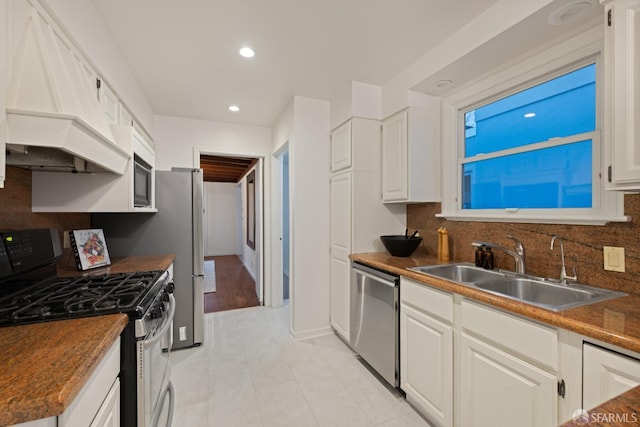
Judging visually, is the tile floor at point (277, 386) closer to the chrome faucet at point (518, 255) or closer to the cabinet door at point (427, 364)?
the cabinet door at point (427, 364)

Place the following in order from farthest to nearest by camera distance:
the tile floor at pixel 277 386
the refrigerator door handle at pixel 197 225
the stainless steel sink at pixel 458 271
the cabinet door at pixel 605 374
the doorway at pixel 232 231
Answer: the doorway at pixel 232 231, the refrigerator door handle at pixel 197 225, the stainless steel sink at pixel 458 271, the tile floor at pixel 277 386, the cabinet door at pixel 605 374


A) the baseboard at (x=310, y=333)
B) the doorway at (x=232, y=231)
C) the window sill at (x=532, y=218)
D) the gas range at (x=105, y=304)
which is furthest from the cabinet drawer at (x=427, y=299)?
the doorway at (x=232, y=231)

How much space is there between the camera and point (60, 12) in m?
1.27

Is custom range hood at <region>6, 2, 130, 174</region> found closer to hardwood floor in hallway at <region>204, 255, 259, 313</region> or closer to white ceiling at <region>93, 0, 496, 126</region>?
white ceiling at <region>93, 0, 496, 126</region>

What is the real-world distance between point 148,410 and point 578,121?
8.90 ft

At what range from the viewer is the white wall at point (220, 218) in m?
8.38

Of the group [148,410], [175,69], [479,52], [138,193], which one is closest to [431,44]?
[479,52]

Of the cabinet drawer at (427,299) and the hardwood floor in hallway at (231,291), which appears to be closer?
the cabinet drawer at (427,299)

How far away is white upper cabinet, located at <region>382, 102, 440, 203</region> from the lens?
2332 millimetres

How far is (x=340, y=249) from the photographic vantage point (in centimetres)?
277

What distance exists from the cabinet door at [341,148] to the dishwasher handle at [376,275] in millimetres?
956

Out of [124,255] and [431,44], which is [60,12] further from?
[431,44]

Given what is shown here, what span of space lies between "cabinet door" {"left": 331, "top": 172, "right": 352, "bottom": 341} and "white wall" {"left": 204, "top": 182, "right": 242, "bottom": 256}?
19.8 feet

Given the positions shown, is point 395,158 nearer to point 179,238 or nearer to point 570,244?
point 570,244
